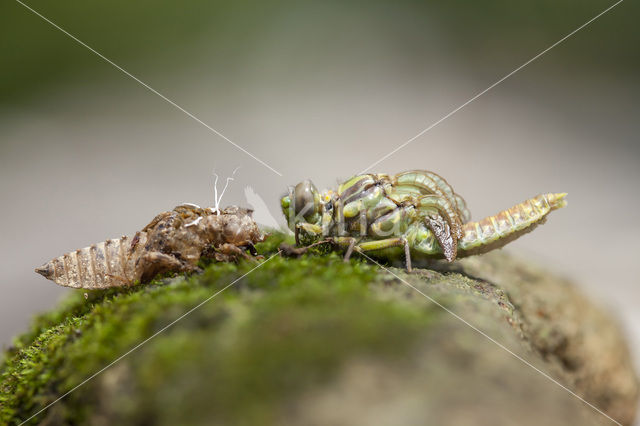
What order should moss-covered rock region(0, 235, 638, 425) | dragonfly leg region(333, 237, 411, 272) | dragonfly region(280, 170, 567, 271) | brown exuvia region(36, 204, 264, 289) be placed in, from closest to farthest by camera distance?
moss-covered rock region(0, 235, 638, 425) → brown exuvia region(36, 204, 264, 289) → dragonfly leg region(333, 237, 411, 272) → dragonfly region(280, 170, 567, 271)

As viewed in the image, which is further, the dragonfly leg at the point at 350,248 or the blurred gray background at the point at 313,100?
the blurred gray background at the point at 313,100

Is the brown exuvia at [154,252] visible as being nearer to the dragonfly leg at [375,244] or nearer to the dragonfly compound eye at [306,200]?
the dragonfly compound eye at [306,200]

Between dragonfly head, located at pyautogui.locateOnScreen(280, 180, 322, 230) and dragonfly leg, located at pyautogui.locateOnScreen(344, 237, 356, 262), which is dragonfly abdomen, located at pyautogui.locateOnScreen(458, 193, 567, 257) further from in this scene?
dragonfly head, located at pyautogui.locateOnScreen(280, 180, 322, 230)

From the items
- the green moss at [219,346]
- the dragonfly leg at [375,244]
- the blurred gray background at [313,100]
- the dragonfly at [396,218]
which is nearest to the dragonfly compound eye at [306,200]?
the dragonfly at [396,218]

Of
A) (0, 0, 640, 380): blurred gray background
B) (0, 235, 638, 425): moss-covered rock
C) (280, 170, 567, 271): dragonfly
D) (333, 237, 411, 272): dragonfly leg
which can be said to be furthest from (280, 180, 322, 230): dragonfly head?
(0, 0, 640, 380): blurred gray background

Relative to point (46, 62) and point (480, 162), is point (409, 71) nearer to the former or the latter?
point (480, 162)

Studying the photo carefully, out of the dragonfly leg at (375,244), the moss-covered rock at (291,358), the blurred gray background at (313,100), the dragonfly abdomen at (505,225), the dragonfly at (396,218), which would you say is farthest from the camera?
the blurred gray background at (313,100)

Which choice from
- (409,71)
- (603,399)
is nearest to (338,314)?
(603,399)
